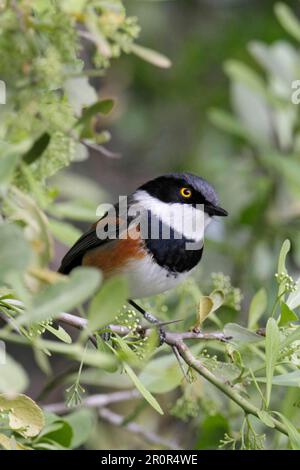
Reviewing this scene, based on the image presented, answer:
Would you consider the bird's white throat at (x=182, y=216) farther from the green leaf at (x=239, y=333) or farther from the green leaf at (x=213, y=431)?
the green leaf at (x=239, y=333)

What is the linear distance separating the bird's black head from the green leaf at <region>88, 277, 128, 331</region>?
1877 millimetres

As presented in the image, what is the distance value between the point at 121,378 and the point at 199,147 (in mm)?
2633

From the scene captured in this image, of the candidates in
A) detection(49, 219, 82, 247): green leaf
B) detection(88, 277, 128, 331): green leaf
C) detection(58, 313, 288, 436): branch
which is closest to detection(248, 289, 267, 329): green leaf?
detection(58, 313, 288, 436): branch

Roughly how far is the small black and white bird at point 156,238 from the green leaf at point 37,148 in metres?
1.02

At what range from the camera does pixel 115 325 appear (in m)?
2.50

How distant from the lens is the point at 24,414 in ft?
A: 7.07

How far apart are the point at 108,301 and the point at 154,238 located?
1880 millimetres

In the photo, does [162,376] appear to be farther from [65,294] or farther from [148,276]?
[65,294]

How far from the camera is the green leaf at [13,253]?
149 cm

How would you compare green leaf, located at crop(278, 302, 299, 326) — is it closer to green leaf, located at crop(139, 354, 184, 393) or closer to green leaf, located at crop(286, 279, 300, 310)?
green leaf, located at crop(286, 279, 300, 310)

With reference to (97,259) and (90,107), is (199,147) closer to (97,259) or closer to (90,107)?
(97,259)

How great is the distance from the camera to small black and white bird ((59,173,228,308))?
3338 millimetres

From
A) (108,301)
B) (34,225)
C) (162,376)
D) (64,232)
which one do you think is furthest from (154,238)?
(108,301)

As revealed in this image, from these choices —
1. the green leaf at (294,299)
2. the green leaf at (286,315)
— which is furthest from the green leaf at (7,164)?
the green leaf at (294,299)
